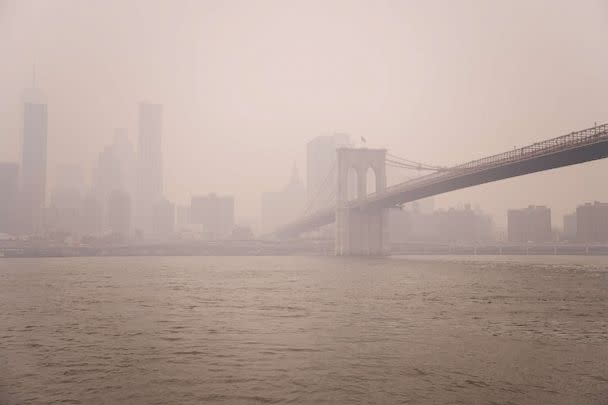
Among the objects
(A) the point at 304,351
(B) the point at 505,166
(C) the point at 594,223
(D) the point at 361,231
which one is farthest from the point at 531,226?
(A) the point at 304,351

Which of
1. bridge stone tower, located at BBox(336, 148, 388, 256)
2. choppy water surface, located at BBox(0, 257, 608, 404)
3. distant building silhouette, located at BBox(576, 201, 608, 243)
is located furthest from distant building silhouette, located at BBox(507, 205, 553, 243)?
choppy water surface, located at BBox(0, 257, 608, 404)

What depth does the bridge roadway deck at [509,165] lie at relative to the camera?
3728 centimetres

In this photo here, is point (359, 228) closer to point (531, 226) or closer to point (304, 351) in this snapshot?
point (304, 351)

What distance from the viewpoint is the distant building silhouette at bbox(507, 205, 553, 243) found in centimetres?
14100

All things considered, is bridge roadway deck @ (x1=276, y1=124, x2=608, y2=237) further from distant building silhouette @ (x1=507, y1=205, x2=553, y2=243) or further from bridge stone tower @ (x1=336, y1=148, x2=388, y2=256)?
distant building silhouette @ (x1=507, y1=205, x2=553, y2=243)

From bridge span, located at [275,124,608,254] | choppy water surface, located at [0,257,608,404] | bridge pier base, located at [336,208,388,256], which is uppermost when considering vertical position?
bridge span, located at [275,124,608,254]

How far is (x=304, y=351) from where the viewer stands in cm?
1233

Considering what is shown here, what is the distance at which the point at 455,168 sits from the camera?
5447 cm

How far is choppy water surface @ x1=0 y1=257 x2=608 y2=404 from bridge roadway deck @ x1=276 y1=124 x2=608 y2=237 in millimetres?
17617

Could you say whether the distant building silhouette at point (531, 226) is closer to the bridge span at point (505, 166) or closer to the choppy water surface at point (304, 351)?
the bridge span at point (505, 166)

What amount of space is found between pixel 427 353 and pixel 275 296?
13.6 metres

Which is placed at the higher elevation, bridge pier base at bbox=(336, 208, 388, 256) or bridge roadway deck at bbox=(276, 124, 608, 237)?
bridge roadway deck at bbox=(276, 124, 608, 237)

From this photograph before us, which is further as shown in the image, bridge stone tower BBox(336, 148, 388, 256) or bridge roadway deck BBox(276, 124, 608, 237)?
bridge stone tower BBox(336, 148, 388, 256)

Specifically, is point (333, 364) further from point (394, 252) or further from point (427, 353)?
point (394, 252)
